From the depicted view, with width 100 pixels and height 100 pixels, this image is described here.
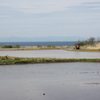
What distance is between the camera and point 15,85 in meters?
15.8

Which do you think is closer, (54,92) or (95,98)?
(95,98)

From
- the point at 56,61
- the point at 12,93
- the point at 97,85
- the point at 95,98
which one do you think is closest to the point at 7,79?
the point at 12,93

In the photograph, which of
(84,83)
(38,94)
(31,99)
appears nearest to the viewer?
(31,99)

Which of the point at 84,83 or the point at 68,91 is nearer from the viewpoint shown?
the point at 68,91

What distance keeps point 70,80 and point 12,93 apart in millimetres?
4603

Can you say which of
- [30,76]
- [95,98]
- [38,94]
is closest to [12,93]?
[38,94]

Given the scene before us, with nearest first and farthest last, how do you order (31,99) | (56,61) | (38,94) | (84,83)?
(31,99) → (38,94) → (84,83) → (56,61)

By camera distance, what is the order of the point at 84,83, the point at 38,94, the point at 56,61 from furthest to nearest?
the point at 56,61 → the point at 84,83 → the point at 38,94

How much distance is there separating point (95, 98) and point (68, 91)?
6.04 feet

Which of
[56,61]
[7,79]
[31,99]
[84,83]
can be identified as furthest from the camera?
[56,61]

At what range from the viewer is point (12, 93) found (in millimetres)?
13766

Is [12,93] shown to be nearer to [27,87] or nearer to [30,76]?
[27,87]

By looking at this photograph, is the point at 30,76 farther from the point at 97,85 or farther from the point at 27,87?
the point at 97,85

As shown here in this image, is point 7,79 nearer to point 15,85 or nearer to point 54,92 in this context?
point 15,85
